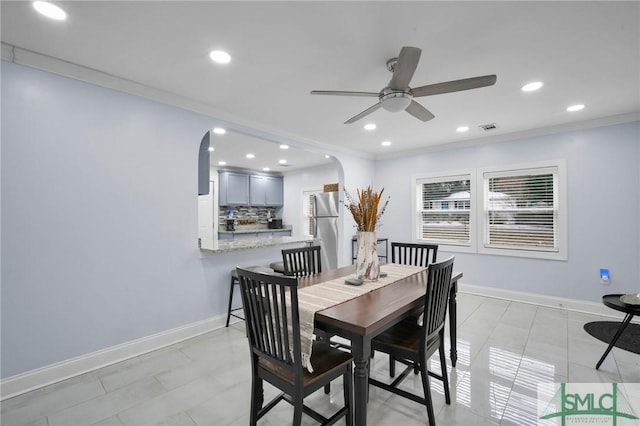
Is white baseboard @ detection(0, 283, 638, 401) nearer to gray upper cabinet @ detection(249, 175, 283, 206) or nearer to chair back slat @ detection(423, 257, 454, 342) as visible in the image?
chair back slat @ detection(423, 257, 454, 342)

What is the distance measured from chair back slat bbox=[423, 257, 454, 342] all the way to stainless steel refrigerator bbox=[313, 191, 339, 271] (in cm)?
345

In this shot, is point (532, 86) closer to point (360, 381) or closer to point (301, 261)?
point (301, 261)

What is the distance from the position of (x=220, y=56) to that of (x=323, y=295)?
6.34ft

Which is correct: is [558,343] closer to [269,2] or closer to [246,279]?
[246,279]

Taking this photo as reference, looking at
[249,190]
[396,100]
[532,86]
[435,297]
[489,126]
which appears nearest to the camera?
[435,297]

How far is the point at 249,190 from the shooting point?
748cm

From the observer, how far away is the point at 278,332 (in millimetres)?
1470

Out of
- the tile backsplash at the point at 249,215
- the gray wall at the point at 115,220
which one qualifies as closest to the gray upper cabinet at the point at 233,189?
the tile backsplash at the point at 249,215

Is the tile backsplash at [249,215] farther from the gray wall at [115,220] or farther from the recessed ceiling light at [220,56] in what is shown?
the recessed ceiling light at [220,56]

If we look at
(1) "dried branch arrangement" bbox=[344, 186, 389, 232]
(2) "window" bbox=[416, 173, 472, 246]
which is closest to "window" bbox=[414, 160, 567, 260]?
(2) "window" bbox=[416, 173, 472, 246]

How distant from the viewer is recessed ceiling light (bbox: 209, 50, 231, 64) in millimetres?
2164

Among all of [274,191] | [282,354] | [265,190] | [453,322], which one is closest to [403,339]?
[453,322]

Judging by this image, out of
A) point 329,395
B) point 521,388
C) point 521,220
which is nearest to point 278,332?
point 329,395

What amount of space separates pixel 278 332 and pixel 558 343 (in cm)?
302
